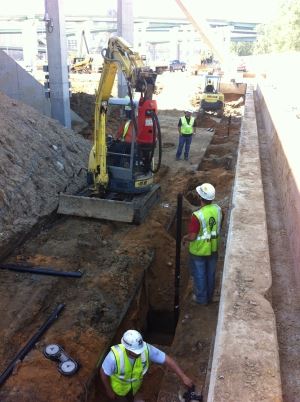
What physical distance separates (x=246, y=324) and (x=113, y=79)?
6.34 m

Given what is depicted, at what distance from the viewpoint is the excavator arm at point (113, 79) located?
8.27 m

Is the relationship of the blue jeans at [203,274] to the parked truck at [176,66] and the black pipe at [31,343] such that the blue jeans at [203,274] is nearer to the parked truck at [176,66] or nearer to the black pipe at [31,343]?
the black pipe at [31,343]

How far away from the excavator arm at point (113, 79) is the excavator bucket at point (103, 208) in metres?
0.57

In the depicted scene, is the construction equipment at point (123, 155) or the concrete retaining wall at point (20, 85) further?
the concrete retaining wall at point (20, 85)

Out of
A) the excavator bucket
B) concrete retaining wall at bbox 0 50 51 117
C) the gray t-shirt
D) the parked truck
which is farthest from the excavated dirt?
the parked truck

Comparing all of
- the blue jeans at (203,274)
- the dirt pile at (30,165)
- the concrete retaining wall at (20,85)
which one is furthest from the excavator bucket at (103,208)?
the concrete retaining wall at (20,85)

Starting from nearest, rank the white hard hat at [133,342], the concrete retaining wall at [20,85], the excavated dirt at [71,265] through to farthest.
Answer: the white hard hat at [133,342] → the excavated dirt at [71,265] → the concrete retaining wall at [20,85]

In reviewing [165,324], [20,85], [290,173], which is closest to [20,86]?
[20,85]

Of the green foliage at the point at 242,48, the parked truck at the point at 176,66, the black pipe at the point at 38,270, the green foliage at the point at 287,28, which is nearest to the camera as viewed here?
the black pipe at the point at 38,270

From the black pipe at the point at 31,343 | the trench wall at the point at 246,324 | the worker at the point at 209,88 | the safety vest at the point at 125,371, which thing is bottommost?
the black pipe at the point at 31,343

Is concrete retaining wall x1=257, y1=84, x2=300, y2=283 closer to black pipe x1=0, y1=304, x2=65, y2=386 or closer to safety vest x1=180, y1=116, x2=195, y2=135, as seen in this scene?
safety vest x1=180, y1=116, x2=195, y2=135

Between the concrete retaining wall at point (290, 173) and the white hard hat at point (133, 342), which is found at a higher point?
the concrete retaining wall at point (290, 173)

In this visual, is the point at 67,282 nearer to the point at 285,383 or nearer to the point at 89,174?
the point at 89,174

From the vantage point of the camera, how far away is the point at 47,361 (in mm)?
5254
